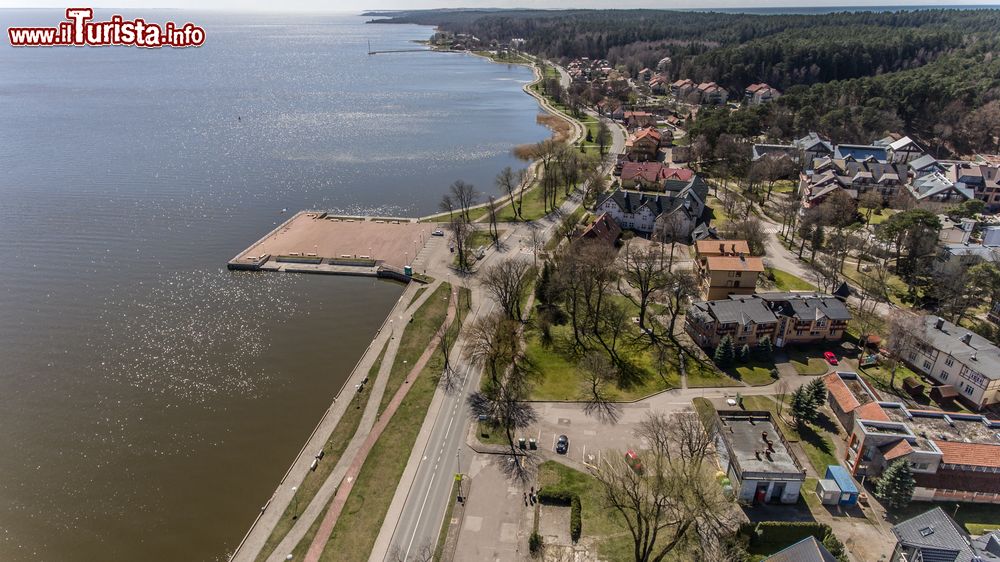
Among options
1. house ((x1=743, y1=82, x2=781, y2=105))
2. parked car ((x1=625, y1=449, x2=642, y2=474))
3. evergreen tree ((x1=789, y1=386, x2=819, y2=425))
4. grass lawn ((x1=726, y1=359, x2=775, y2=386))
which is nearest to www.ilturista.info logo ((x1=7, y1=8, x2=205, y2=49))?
parked car ((x1=625, y1=449, x2=642, y2=474))

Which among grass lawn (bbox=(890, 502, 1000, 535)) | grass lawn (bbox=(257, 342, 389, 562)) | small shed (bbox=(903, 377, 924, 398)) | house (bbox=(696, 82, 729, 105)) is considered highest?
house (bbox=(696, 82, 729, 105))

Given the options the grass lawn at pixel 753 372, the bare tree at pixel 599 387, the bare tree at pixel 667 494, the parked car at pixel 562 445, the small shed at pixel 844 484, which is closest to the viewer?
the bare tree at pixel 667 494

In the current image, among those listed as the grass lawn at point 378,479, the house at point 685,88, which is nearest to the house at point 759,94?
the house at point 685,88

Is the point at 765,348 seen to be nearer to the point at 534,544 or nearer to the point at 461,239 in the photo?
the point at 534,544

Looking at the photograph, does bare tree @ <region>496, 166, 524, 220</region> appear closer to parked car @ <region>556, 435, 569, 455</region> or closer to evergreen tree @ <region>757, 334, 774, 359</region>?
evergreen tree @ <region>757, 334, 774, 359</region>

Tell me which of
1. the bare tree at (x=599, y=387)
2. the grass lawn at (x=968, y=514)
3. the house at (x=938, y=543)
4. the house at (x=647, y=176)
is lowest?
the grass lawn at (x=968, y=514)

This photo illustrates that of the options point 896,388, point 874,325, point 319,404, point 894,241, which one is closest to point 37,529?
point 319,404

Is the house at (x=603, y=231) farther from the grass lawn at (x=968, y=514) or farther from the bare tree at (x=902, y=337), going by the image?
the grass lawn at (x=968, y=514)

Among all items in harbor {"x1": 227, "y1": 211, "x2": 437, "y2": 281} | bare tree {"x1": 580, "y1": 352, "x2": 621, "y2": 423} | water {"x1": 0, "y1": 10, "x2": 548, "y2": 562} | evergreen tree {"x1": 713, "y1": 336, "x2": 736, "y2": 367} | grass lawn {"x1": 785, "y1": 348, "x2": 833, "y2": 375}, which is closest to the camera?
water {"x1": 0, "y1": 10, "x2": 548, "y2": 562}
